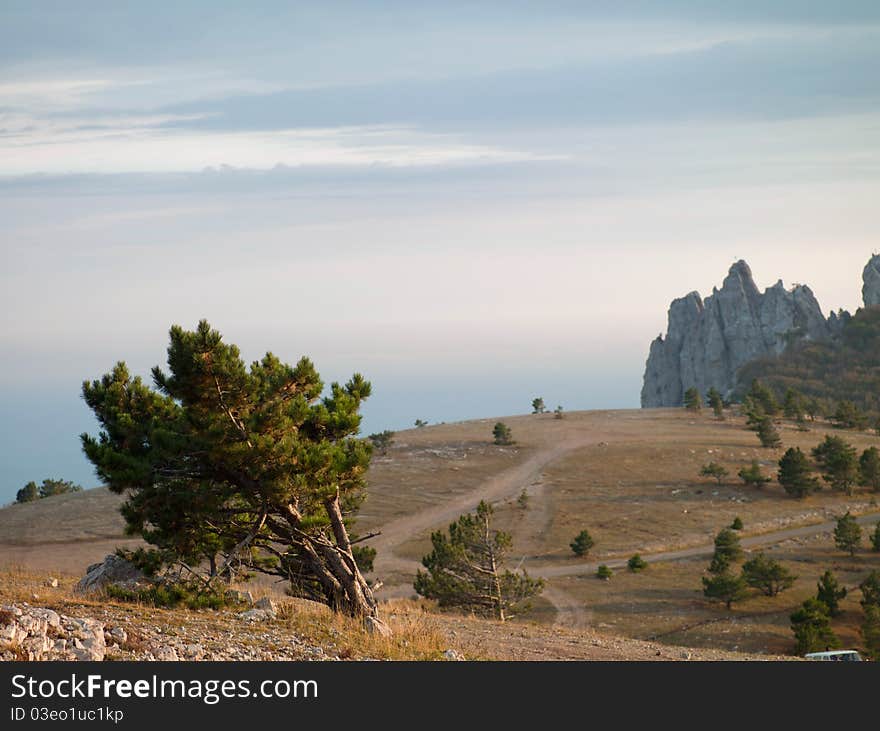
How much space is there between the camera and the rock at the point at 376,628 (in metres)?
12.4

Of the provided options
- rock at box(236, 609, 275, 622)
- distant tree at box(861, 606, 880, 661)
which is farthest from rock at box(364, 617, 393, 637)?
distant tree at box(861, 606, 880, 661)

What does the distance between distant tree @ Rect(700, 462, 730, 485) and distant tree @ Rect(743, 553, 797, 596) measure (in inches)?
709

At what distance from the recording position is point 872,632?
28.0 metres

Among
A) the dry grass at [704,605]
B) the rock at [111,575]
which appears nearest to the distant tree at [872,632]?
the dry grass at [704,605]

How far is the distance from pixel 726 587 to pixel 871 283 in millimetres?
118185

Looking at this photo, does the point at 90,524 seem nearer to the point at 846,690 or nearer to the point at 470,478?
the point at 470,478

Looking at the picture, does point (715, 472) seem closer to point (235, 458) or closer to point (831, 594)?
point (831, 594)

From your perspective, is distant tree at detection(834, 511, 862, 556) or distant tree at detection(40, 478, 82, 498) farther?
distant tree at detection(40, 478, 82, 498)

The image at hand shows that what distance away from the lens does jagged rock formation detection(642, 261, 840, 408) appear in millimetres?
127938

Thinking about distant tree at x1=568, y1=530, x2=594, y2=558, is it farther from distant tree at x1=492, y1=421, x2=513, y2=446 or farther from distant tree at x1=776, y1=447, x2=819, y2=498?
distant tree at x1=492, y1=421, x2=513, y2=446

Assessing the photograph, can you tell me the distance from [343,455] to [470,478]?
45011 millimetres

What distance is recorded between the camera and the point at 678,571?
38281 mm

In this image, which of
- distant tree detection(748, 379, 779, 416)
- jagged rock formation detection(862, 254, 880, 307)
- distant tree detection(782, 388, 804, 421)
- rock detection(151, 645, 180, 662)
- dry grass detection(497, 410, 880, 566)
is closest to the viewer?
rock detection(151, 645, 180, 662)

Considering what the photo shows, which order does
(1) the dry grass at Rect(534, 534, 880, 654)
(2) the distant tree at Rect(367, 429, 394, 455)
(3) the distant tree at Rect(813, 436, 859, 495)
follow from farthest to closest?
(2) the distant tree at Rect(367, 429, 394, 455) → (3) the distant tree at Rect(813, 436, 859, 495) → (1) the dry grass at Rect(534, 534, 880, 654)
